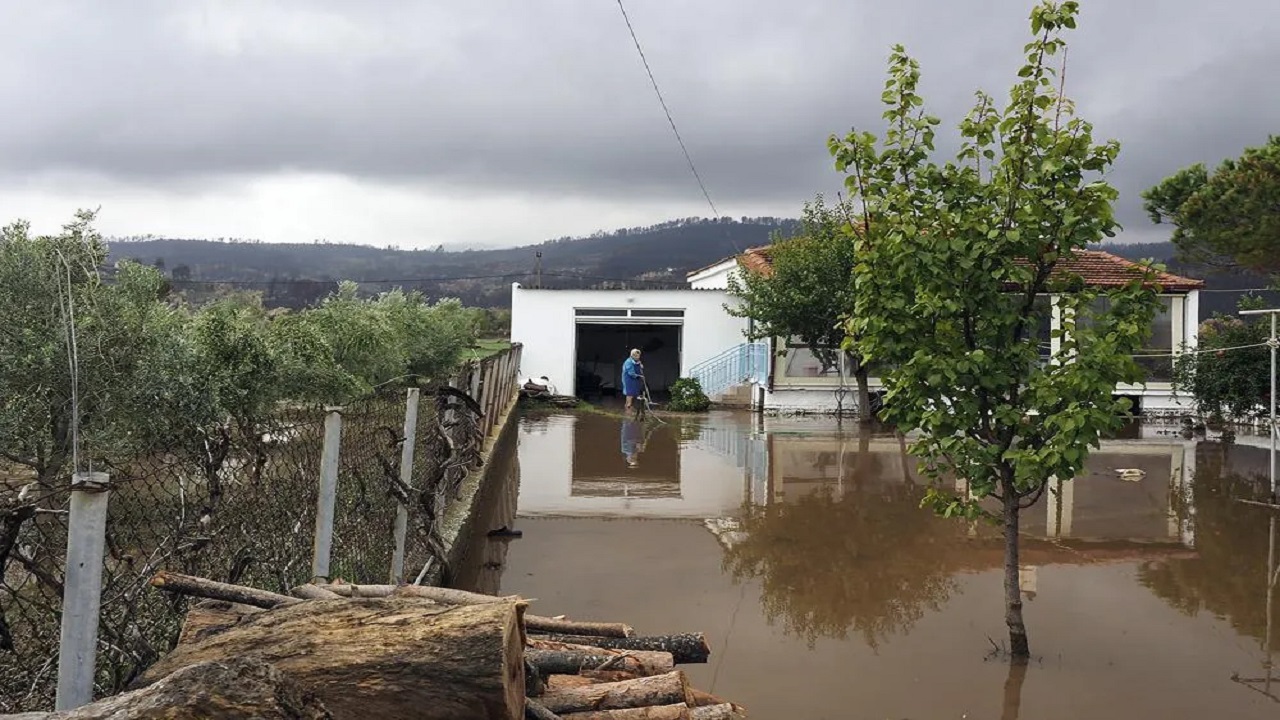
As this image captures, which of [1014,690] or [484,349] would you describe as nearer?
[1014,690]

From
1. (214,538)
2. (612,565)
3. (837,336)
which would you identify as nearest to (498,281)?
(837,336)

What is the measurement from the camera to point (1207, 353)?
59.4 ft

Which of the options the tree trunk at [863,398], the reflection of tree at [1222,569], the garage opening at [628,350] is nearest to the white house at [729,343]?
the tree trunk at [863,398]

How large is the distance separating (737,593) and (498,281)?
70.3m

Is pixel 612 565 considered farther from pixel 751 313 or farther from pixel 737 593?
pixel 751 313

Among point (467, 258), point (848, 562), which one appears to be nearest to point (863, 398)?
point (848, 562)

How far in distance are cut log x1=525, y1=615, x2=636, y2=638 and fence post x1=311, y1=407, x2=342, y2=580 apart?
3.52ft

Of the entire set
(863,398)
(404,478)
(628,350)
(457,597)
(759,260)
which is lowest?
(457,597)

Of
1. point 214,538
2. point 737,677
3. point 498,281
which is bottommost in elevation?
point 737,677

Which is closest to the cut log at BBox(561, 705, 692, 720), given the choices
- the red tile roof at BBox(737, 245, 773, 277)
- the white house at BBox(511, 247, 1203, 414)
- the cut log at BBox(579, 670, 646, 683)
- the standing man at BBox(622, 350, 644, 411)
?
the cut log at BBox(579, 670, 646, 683)

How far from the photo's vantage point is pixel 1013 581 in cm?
616

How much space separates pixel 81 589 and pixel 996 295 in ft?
16.9

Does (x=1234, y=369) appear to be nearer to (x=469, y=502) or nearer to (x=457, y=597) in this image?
(x=469, y=502)

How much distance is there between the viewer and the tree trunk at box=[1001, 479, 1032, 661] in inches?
243
